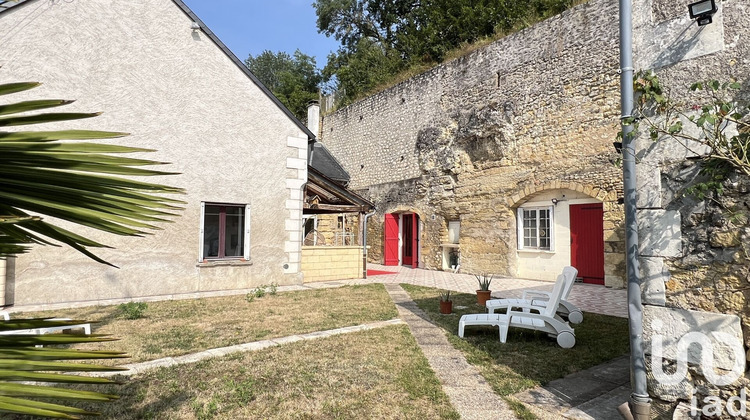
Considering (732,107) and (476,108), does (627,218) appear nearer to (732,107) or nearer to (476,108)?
(732,107)

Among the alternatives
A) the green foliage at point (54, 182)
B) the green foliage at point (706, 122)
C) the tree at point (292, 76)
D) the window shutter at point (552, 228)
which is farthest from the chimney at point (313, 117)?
the green foliage at point (54, 182)

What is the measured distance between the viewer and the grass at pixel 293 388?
2787mm

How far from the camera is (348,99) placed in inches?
854

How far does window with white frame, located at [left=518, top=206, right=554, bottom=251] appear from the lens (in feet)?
35.7

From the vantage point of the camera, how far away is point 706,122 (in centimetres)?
242

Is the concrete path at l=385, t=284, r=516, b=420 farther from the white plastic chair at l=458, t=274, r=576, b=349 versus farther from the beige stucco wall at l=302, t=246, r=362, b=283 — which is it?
the beige stucco wall at l=302, t=246, r=362, b=283

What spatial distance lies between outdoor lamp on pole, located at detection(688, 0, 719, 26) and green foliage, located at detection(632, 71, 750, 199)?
368mm

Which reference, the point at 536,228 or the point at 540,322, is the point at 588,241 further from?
the point at 540,322

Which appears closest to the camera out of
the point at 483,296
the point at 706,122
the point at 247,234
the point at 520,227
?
the point at 706,122

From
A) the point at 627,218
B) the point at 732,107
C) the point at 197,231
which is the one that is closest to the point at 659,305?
the point at 627,218

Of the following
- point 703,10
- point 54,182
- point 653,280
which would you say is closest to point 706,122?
point 703,10

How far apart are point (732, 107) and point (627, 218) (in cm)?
86

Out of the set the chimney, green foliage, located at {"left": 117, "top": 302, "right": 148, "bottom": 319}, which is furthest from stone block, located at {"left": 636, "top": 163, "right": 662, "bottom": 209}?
the chimney

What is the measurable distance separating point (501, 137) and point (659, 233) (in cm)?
966
